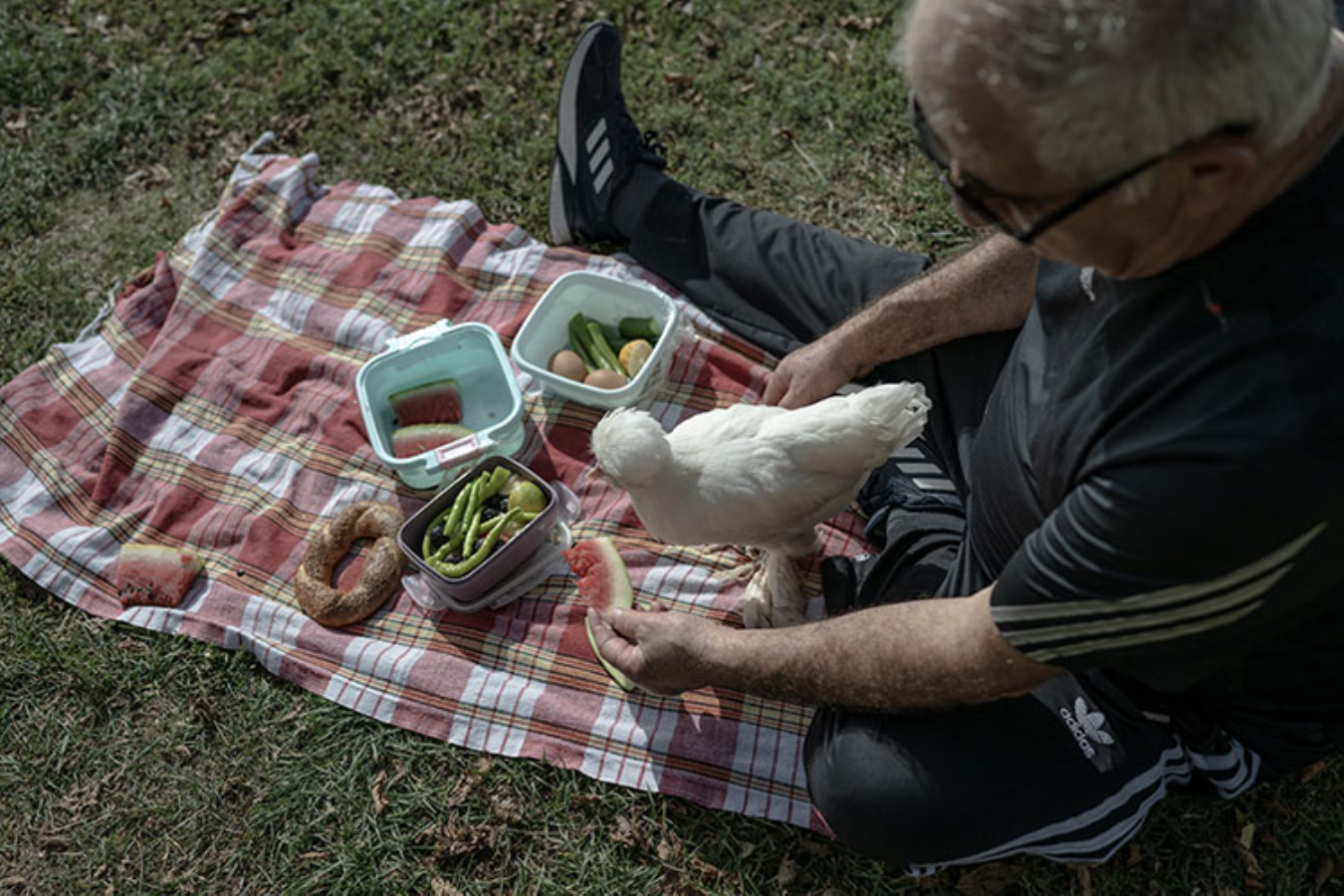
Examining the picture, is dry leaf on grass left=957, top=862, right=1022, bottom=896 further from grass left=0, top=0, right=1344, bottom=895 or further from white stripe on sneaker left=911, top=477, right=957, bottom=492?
white stripe on sneaker left=911, top=477, right=957, bottom=492

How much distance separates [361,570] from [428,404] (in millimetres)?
666

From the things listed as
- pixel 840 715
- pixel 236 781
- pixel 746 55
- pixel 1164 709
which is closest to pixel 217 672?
pixel 236 781

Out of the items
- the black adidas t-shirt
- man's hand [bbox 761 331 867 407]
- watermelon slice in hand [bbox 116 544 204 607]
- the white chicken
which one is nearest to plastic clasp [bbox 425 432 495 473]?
the white chicken

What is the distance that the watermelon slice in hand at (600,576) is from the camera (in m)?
3.04

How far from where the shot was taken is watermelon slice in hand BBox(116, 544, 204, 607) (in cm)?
327

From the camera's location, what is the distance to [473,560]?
2.96 metres

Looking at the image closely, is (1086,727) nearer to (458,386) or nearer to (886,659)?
(886,659)

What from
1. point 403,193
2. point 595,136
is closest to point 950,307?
point 595,136

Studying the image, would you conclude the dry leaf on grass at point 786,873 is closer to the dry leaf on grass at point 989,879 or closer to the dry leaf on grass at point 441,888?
the dry leaf on grass at point 989,879

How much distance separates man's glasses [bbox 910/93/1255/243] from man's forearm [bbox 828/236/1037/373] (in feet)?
3.71

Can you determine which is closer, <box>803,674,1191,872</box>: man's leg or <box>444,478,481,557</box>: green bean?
<box>803,674,1191,872</box>: man's leg

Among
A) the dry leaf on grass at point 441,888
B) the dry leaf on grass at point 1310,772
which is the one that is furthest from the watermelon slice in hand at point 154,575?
the dry leaf on grass at point 1310,772

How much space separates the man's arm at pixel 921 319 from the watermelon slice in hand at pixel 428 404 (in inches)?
47.6

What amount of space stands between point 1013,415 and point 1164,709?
87 centimetres
